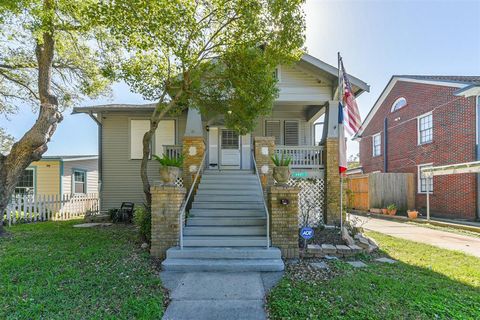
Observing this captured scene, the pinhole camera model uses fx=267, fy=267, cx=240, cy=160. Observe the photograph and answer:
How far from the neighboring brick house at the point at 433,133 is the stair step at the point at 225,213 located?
9.12 meters

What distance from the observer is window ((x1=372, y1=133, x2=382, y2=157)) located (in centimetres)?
1831

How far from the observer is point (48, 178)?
14.0m

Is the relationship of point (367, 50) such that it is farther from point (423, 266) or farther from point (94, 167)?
point (94, 167)

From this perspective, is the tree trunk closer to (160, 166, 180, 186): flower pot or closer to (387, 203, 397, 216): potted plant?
(160, 166, 180, 186): flower pot

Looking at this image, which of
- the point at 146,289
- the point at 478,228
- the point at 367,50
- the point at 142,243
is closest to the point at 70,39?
the point at 142,243

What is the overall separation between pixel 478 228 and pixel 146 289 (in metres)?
11.0

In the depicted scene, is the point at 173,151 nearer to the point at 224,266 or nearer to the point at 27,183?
the point at 224,266

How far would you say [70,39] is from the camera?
8.70 metres

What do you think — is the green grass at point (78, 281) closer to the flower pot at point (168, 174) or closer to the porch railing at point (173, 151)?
the flower pot at point (168, 174)

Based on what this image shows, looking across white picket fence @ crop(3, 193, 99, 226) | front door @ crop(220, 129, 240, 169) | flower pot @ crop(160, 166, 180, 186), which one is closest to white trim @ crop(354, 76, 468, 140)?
front door @ crop(220, 129, 240, 169)

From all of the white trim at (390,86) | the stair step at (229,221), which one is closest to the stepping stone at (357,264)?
the stair step at (229,221)

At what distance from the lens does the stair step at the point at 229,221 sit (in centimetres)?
638

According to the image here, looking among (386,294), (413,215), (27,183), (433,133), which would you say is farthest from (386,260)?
(27,183)

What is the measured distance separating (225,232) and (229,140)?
567 cm
